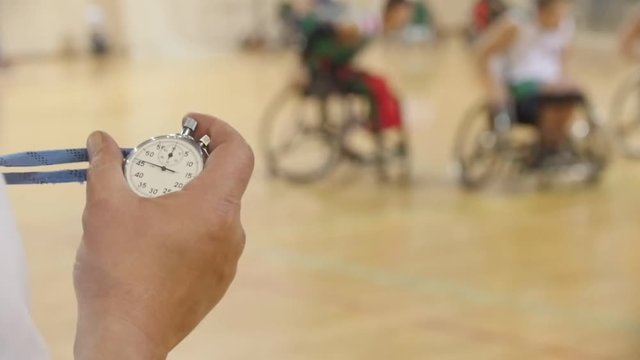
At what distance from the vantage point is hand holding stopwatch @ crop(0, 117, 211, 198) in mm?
803

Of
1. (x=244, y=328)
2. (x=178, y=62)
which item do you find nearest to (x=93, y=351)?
(x=244, y=328)

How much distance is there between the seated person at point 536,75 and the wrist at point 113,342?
5.05m

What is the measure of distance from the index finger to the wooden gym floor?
0.20 m

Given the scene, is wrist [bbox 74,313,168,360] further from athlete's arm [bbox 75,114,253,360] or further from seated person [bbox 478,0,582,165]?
seated person [bbox 478,0,582,165]

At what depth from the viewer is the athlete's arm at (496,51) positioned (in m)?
5.76

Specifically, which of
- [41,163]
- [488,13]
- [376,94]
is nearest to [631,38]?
[488,13]

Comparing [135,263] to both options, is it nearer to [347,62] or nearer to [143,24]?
[347,62]

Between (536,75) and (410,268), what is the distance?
6.15 ft

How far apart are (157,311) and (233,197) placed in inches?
3.7

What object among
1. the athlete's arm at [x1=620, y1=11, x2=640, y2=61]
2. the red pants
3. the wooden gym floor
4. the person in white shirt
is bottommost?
the wooden gym floor

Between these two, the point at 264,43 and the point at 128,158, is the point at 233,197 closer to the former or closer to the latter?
the point at 128,158

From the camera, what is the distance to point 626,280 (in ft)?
13.3

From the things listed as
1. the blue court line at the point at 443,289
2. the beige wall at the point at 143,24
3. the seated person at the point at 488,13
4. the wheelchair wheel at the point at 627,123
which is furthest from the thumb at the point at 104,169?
the beige wall at the point at 143,24

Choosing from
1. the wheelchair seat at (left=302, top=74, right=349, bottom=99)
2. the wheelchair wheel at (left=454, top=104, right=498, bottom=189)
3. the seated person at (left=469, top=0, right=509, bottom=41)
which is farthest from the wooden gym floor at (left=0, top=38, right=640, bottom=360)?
the seated person at (left=469, top=0, right=509, bottom=41)
